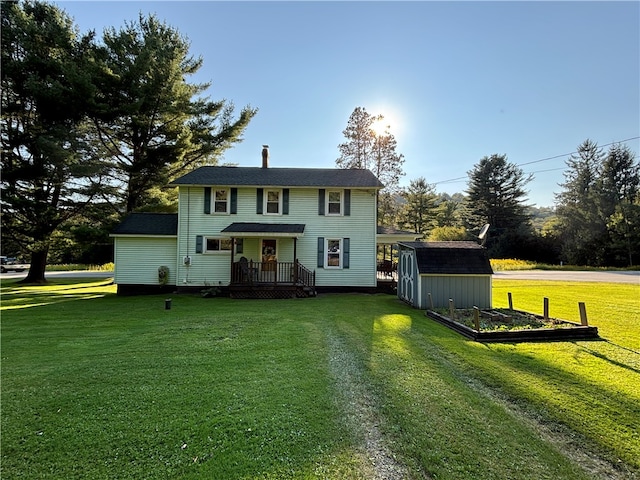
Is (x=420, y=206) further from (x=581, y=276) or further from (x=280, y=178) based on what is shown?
(x=280, y=178)

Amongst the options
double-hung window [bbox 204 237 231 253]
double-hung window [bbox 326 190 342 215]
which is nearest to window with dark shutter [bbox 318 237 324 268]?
double-hung window [bbox 326 190 342 215]

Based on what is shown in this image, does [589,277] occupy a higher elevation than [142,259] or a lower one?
lower

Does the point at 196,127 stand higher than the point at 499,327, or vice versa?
the point at 196,127

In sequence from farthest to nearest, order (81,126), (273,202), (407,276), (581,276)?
(581,276)
(81,126)
(273,202)
(407,276)

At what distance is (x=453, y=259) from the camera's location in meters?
10.9

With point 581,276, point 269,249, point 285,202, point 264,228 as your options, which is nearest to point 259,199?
point 285,202

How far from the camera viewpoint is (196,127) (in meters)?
23.1

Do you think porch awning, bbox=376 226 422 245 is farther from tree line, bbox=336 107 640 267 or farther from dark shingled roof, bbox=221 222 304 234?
tree line, bbox=336 107 640 267

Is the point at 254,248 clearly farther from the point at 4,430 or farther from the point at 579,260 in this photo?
the point at 579,260

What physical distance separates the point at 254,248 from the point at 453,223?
41.3 metres

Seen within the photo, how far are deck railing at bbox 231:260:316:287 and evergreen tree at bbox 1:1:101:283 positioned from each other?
494 inches

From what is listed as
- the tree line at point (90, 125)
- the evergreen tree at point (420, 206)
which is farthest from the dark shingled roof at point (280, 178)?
the evergreen tree at point (420, 206)

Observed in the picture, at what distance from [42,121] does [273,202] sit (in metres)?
15.9

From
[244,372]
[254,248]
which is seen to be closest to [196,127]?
[254,248]
